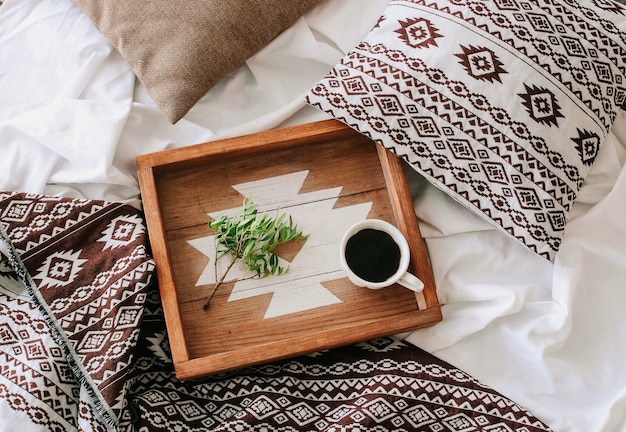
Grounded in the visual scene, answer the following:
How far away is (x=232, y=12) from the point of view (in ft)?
3.23

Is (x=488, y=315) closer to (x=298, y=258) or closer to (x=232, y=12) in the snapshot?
(x=298, y=258)

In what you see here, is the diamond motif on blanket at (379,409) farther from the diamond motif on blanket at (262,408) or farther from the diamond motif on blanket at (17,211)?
the diamond motif on blanket at (17,211)

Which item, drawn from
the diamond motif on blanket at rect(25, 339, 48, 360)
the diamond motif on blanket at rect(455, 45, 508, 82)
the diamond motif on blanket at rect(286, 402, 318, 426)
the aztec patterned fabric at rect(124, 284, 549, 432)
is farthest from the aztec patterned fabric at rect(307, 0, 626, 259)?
the diamond motif on blanket at rect(25, 339, 48, 360)

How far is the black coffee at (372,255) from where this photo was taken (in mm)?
936

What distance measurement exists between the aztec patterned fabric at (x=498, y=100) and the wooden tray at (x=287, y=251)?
7 cm

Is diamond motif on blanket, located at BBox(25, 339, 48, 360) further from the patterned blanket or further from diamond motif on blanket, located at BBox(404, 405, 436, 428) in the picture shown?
diamond motif on blanket, located at BBox(404, 405, 436, 428)

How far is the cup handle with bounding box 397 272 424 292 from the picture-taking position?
0.91 meters

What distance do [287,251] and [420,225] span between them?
23 cm

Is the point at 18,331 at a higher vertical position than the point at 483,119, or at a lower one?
lower

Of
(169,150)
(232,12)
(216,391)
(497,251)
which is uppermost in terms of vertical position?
(232,12)

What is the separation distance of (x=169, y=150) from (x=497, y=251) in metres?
0.54

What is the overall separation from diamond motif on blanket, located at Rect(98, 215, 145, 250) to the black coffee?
0.32 metres

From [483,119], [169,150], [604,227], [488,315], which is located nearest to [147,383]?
[169,150]

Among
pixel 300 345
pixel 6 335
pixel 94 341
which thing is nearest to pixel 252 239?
pixel 300 345
